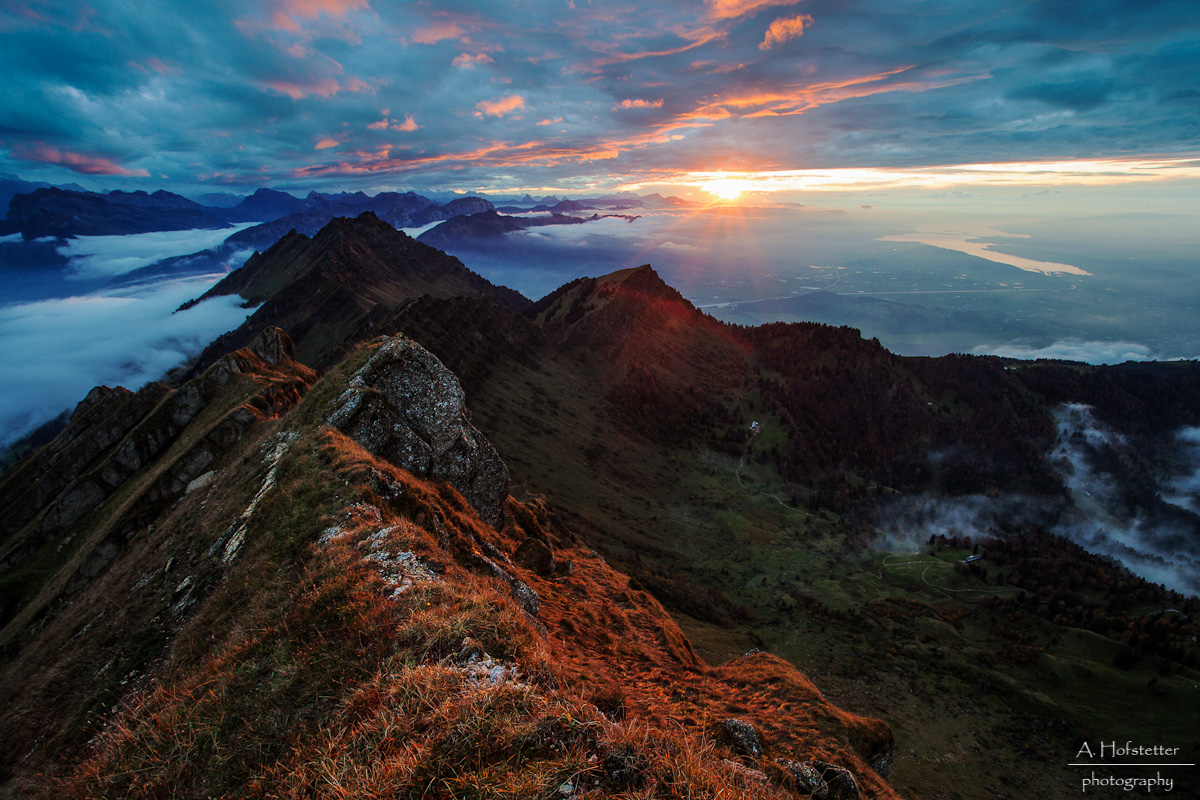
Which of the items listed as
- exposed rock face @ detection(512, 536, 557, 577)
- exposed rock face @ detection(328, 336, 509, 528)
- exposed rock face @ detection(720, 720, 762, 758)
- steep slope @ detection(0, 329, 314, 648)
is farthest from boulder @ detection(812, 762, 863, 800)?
steep slope @ detection(0, 329, 314, 648)

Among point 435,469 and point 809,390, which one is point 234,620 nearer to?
point 435,469

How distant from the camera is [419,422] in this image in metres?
23.4

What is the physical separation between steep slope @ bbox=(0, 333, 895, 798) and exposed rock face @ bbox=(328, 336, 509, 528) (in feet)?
0.51

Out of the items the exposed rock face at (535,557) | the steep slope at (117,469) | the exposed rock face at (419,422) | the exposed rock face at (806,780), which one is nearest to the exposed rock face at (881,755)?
the exposed rock face at (806,780)

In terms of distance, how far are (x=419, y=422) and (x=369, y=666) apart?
16.8 metres

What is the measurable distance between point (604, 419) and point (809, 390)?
9520 cm

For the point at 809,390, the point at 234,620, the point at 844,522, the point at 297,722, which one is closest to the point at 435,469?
the point at 234,620

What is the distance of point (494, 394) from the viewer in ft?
387

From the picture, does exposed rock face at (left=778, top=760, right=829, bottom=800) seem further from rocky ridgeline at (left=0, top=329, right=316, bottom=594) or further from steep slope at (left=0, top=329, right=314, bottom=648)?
rocky ridgeline at (left=0, top=329, right=316, bottom=594)

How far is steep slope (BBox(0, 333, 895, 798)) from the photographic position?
618cm

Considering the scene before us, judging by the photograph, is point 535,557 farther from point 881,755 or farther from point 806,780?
point 881,755

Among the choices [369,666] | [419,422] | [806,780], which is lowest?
[806,780]

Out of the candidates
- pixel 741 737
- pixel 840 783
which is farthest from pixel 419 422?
pixel 840 783

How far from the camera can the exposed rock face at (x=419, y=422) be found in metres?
20.6
